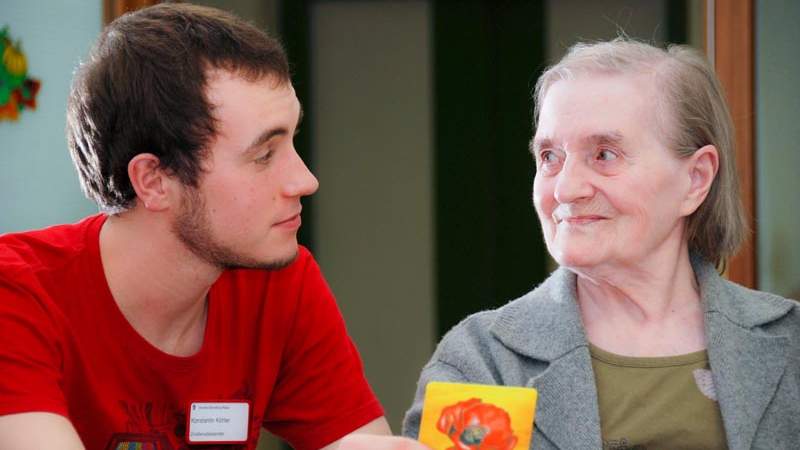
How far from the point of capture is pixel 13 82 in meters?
4.20

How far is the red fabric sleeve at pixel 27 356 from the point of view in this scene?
5.57 ft

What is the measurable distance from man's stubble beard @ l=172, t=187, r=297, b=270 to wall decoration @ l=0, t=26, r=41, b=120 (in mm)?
2495

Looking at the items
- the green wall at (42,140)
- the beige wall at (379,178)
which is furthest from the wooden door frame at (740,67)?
the green wall at (42,140)

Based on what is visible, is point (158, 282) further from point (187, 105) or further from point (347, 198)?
point (347, 198)

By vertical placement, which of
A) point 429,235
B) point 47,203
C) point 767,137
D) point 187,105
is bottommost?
point 429,235

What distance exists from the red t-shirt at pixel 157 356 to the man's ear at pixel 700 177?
0.70m

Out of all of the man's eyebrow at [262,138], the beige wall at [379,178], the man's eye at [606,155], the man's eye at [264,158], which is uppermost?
the man's eyebrow at [262,138]

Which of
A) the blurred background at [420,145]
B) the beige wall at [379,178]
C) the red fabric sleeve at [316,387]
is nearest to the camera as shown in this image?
the red fabric sleeve at [316,387]

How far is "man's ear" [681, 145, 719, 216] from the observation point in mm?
1871

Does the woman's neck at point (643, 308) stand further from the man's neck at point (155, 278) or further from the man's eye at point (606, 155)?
the man's neck at point (155, 278)

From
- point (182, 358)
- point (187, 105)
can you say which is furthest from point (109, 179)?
point (182, 358)

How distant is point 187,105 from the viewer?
1912 mm

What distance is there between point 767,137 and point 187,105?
2.43 m

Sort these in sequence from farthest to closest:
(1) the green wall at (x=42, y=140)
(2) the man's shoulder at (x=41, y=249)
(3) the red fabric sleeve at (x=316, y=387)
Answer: (1) the green wall at (x=42, y=140)
(3) the red fabric sleeve at (x=316, y=387)
(2) the man's shoulder at (x=41, y=249)
